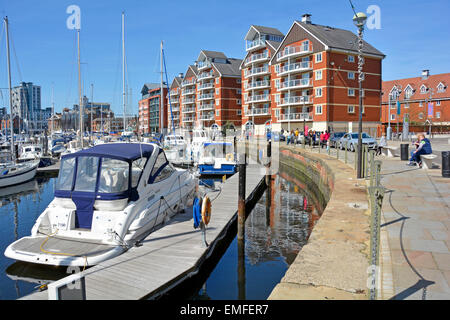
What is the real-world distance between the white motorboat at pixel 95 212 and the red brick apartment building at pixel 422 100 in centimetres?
5783

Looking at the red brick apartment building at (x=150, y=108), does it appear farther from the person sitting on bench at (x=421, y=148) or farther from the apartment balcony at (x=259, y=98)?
the person sitting on bench at (x=421, y=148)

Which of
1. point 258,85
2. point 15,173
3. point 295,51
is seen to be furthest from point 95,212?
point 258,85

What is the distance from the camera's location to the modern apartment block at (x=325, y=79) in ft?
155

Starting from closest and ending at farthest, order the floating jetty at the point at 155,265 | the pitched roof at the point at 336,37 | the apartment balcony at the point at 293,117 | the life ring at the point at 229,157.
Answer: the floating jetty at the point at 155,265 < the life ring at the point at 229,157 < the pitched roof at the point at 336,37 < the apartment balcony at the point at 293,117

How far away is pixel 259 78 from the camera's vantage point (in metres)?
62.2

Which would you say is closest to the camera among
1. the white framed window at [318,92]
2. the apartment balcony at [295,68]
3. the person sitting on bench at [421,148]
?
the person sitting on bench at [421,148]

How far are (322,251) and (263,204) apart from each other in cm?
1024

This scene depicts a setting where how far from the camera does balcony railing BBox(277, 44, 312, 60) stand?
48.6 metres

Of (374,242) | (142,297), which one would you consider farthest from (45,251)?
(374,242)

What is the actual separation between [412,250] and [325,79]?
43506 mm

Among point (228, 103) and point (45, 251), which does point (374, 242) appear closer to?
point (45, 251)

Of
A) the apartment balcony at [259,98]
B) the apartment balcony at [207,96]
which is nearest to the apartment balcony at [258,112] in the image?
the apartment balcony at [259,98]

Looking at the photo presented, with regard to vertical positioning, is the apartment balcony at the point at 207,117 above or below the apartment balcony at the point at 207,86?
below

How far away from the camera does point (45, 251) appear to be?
7895 millimetres
